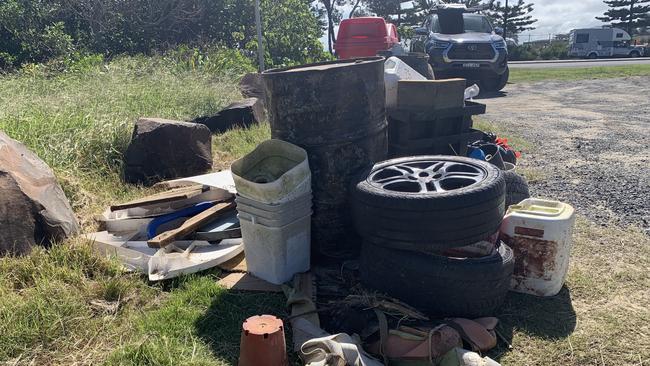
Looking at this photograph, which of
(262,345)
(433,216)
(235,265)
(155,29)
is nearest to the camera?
(262,345)

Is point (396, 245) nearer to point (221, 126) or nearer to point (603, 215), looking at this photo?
point (603, 215)

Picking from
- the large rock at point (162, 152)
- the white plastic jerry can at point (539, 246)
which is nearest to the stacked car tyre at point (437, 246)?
the white plastic jerry can at point (539, 246)

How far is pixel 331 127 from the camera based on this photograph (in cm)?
359

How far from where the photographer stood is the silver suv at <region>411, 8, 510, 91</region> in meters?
13.4

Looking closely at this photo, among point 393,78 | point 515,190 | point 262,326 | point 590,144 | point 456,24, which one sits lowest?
point 590,144

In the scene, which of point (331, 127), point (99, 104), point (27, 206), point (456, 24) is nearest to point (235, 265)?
point (331, 127)

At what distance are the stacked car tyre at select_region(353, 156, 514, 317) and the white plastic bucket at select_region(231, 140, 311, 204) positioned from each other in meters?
0.46

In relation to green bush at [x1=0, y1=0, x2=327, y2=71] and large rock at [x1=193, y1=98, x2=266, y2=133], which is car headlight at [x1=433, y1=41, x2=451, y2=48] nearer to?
green bush at [x1=0, y1=0, x2=327, y2=71]

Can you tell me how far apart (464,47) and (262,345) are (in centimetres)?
1236

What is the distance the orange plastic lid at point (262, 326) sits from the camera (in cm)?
245

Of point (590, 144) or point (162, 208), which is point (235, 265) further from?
point (590, 144)

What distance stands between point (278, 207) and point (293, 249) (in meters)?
0.38

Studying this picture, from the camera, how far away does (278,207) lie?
3.29 m

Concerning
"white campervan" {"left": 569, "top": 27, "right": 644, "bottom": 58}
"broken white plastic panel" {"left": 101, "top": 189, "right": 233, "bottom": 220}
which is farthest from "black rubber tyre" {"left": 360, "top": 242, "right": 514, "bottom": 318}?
"white campervan" {"left": 569, "top": 27, "right": 644, "bottom": 58}
